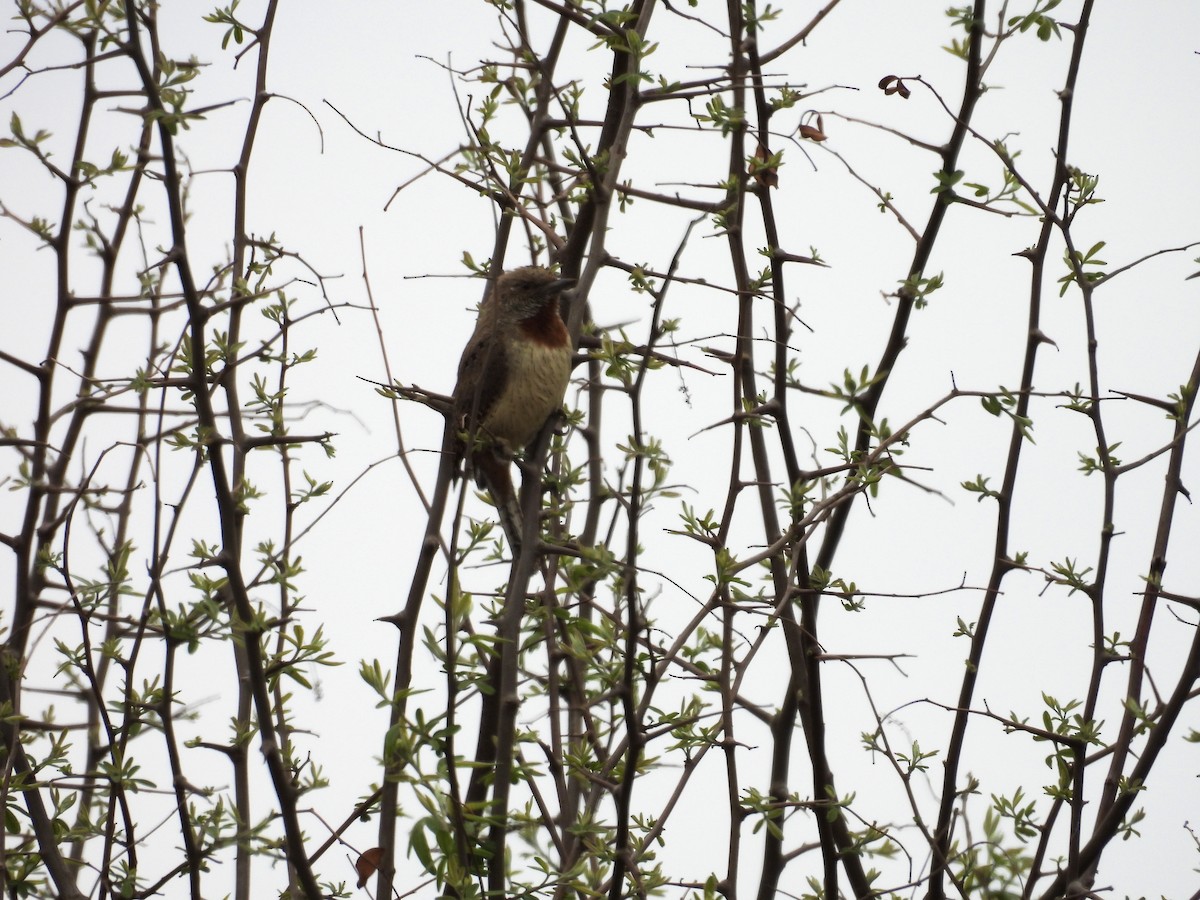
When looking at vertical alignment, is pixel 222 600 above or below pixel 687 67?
below

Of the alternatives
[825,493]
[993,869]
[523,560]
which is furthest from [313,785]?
[993,869]

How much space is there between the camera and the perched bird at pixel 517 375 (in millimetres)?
3980

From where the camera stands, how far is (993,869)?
3109 millimetres

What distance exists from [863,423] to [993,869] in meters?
1.21

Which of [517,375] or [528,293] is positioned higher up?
[528,293]

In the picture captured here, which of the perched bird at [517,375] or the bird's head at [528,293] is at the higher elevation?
the bird's head at [528,293]

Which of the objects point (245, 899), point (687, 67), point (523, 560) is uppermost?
point (687, 67)

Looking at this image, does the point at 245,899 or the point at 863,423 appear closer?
the point at 245,899

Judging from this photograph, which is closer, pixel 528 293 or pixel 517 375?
pixel 517 375

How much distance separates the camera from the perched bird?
13.1 feet

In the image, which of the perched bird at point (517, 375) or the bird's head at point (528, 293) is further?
the bird's head at point (528, 293)

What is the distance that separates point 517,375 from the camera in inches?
159

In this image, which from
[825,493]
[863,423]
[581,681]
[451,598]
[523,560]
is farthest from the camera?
[581,681]

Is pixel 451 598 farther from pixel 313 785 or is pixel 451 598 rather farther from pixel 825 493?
pixel 825 493
